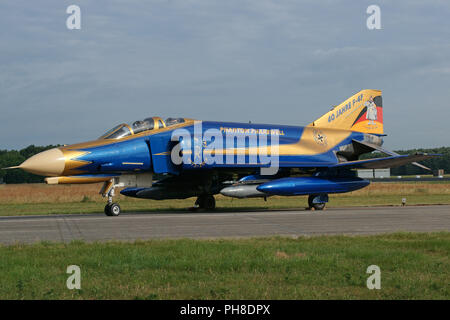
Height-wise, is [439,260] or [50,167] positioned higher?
[50,167]

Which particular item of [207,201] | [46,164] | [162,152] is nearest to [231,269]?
[46,164]

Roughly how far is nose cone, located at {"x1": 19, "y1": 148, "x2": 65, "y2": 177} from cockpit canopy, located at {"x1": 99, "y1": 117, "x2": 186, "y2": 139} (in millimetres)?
2177

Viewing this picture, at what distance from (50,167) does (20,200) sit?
1744cm

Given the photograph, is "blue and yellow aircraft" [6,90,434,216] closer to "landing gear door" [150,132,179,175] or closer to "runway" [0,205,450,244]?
"landing gear door" [150,132,179,175]

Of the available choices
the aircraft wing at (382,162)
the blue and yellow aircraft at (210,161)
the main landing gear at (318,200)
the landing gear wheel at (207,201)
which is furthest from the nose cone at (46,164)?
the aircraft wing at (382,162)

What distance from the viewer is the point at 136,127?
1869cm

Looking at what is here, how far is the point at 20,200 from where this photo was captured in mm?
32125

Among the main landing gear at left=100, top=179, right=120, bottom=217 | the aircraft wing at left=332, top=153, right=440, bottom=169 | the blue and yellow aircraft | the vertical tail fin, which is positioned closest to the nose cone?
the blue and yellow aircraft

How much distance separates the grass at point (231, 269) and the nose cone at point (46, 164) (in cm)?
657

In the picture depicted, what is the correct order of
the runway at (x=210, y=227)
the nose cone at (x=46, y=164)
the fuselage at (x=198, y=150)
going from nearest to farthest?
the runway at (x=210, y=227) → the nose cone at (x=46, y=164) → the fuselage at (x=198, y=150)

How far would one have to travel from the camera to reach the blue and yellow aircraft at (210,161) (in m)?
17.7

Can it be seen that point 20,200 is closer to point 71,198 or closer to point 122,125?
point 71,198

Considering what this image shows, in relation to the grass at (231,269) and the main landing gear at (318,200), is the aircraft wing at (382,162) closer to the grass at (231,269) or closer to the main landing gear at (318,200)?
the main landing gear at (318,200)
